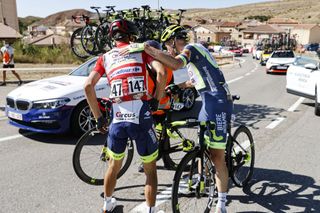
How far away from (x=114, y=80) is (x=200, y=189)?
1.57 metres

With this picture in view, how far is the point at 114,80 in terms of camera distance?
321 cm

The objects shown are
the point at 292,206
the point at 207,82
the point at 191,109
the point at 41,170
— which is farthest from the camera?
the point at 191,109

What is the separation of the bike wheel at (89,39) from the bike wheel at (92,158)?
512 centimetres

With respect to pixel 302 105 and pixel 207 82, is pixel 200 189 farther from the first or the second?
pixel 302 105

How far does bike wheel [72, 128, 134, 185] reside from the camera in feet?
14.3

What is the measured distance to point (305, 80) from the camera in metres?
10.2

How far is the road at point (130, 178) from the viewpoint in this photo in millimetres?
4023

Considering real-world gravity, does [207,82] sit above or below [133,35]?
below

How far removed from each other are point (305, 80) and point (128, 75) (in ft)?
28.1

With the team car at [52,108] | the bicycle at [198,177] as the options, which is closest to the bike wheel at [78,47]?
the team car at [52,108]

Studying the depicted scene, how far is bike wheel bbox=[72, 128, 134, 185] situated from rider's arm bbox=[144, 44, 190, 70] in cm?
157

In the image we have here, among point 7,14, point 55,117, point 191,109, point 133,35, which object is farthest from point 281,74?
point 7,14

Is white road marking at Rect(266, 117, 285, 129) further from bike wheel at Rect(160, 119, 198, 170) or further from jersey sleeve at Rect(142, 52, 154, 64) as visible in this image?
jersey sleeve at Rect(142, 52, 154, 64)

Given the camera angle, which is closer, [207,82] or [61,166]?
[207,82]
